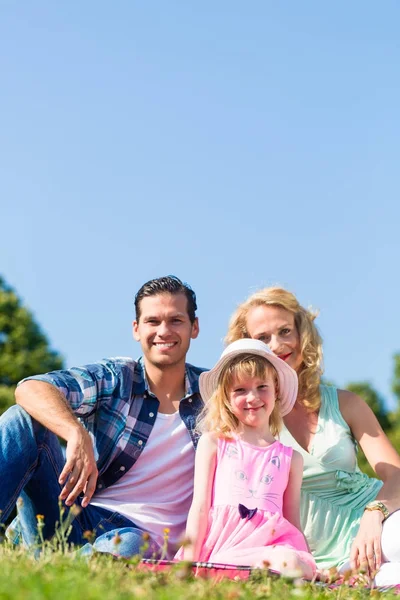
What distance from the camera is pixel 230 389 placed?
18.5 feet

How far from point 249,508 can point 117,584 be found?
203cm

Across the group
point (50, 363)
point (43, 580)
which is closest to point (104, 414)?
point (43, 580)

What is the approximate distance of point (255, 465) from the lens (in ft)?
17.6

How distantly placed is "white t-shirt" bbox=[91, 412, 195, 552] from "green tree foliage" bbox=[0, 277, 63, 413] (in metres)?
27.0

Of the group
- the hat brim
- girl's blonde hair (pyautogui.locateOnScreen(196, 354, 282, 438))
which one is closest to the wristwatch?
girl's blonde hair (pyautogui.locateOnScreen(196, 354, 282, 438))

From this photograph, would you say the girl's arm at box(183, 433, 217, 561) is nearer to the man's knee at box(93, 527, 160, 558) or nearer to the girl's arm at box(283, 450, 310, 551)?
the man's knee at box(93, 527, 160, 558)

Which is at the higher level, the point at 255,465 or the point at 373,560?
the point at 255,465

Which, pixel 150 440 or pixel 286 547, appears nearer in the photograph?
pixel 286 547

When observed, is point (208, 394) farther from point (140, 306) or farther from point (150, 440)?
point (140, 306)

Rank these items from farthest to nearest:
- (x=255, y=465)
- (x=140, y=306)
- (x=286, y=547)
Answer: (x=140, y=306)
(x=255, y=465)
(x=286, y=547)

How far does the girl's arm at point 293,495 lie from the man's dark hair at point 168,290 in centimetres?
161

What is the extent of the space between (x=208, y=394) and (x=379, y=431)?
4.47 feet

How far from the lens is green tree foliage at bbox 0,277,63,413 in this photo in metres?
32.6

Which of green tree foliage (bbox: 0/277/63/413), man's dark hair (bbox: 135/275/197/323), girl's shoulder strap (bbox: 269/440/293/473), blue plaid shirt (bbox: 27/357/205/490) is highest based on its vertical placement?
green tree foliage (bbox: 0/277/63/413)
